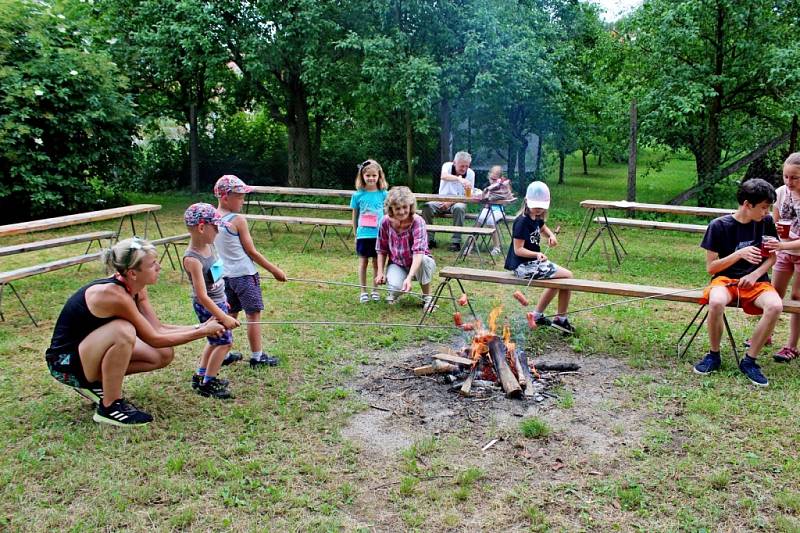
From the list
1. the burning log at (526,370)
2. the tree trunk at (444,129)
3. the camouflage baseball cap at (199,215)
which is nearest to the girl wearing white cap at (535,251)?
the burning log at (526,370)

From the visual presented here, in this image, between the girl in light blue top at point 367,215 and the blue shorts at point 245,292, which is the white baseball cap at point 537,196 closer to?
the girl in light blue top at point 367,215

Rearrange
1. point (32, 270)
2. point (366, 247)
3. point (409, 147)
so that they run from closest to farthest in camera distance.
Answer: point (32, 270) < point (366, 247) < point (409, 147)

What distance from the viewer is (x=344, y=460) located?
348 centimetres

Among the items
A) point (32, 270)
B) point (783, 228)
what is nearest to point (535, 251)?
point (783, 228)

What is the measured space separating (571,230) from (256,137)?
8.46 m

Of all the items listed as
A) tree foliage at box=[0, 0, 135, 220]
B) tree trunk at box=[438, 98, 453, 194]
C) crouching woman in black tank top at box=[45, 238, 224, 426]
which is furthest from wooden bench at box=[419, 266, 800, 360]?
tree foliage at box=[0, 0, 135, 220]

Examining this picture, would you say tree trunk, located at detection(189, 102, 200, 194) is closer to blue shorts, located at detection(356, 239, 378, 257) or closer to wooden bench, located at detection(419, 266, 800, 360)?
blue shorts, located at detection(356, 239, 378, 257)

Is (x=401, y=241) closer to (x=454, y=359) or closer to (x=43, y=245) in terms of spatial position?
(x=454, y=359)

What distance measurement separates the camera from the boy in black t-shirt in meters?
4.51

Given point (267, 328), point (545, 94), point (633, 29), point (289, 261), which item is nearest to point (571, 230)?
point (545, 94)

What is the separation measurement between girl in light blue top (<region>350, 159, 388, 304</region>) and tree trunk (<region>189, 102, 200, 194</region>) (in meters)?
8.55

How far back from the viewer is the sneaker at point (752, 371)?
440 cm

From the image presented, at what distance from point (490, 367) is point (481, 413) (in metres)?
0.55

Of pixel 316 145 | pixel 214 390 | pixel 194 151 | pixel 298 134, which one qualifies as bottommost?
pixel 214 390
